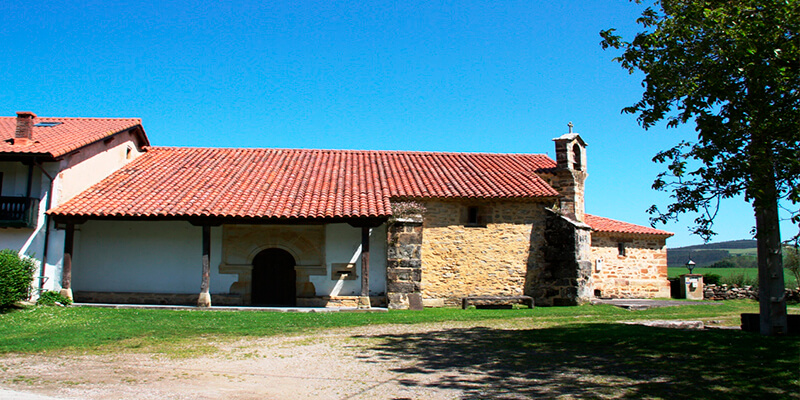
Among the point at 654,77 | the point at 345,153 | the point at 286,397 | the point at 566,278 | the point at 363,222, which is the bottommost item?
the point at 286,397

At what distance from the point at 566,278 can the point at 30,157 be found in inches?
615

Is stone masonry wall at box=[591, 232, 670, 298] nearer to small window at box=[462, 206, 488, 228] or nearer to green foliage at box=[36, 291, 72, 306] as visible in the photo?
small window at box=[462, 206, 488, 228]

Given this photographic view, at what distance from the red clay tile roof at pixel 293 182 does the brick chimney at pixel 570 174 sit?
0.86m

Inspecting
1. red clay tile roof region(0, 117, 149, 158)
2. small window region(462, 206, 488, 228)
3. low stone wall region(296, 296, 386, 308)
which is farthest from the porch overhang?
small window region(462, 206, 488, 228)

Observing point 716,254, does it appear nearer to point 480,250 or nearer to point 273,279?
point 480,250

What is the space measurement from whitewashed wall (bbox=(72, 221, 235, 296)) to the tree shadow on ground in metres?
8.78

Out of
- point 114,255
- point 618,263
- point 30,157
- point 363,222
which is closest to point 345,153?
point 363,222

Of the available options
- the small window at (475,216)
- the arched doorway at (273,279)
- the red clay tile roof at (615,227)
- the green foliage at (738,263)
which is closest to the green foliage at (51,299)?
the arched doorway at (273,279)

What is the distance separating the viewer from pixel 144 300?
16.4 metres

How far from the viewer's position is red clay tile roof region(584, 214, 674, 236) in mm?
22312

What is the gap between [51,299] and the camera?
1487 centimetres

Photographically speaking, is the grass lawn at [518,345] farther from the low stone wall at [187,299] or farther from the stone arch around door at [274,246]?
the stone arch around door at [274,246]

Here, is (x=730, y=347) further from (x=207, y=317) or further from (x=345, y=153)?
(x=345, y=153)

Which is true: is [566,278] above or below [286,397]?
above
